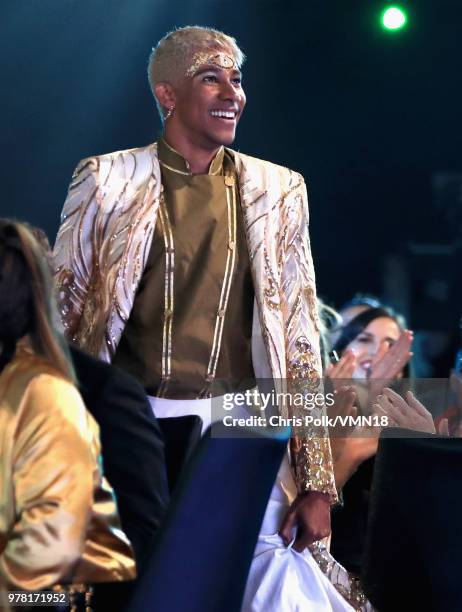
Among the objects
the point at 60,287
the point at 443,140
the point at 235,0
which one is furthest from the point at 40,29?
the point at 60,287

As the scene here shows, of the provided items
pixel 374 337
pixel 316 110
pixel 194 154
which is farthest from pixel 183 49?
pixel 316 110

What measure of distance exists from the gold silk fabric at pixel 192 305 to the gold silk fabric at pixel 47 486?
1.11 m

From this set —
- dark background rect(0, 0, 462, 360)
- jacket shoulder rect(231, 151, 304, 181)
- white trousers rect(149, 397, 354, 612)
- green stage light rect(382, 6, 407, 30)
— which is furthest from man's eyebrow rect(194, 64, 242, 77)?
green stage light rect(382, 6, 407, 30)

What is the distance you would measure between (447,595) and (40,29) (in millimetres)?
4180

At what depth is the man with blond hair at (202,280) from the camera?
304 centimetres

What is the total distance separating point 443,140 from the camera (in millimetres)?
7168

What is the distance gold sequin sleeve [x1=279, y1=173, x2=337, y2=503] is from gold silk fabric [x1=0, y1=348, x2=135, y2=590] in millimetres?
1157

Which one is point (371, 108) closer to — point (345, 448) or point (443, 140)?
point (443, 140)

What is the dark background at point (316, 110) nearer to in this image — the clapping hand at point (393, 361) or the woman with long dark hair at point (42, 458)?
the clapping hand at point (393, 361)

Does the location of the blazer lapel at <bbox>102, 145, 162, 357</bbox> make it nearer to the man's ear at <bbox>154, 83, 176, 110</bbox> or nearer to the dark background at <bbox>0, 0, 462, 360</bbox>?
the man's ear at <bbox>154, 83, 176, 110</bbox>

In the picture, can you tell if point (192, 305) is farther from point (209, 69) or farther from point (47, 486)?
point (47, 486)

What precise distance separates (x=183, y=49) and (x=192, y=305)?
0.71 meters

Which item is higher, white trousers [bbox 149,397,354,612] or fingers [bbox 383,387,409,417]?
fingers [bbox 383,387,409,417]

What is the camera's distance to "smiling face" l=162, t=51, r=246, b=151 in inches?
127
